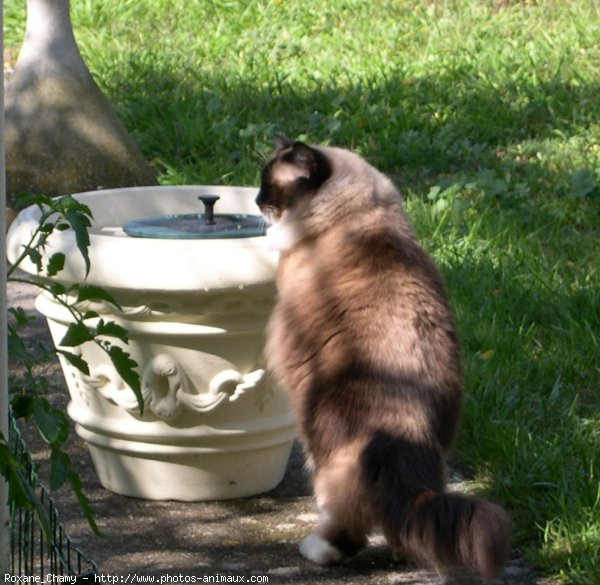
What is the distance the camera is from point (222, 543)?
140 inches

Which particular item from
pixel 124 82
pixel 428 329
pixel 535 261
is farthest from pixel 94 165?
pixel 428 329

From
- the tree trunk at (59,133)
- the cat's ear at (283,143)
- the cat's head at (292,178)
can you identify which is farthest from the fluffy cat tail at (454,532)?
the tree trunk at (59,133)

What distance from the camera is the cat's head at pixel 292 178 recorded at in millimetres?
3477

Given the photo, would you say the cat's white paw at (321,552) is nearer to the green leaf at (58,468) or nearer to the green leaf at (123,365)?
the green leaf at (123,365)

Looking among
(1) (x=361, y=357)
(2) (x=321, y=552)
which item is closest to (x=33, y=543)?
(2) (x=321, y=552)

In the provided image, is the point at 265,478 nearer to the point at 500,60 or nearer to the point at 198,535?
the point at 198,535

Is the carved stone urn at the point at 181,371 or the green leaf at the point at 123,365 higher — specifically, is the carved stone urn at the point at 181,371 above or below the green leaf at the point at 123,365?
below

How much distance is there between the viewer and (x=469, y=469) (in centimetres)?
413

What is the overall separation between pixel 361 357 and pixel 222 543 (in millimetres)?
814

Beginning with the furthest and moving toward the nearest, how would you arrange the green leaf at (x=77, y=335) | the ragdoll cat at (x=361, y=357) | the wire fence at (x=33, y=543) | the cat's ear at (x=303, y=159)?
the cat's ear at (x=303, y=159), the ragdoll cat at (x=361, y=357), the wire fence at (x=33, y=543), the green leaf at (x=77, y=335)

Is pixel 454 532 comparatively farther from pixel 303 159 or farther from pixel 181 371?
pixel 303 159

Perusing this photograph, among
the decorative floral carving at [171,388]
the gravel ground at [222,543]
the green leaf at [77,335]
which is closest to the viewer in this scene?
the green leaf at [77,335]

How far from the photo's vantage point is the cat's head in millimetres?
3477

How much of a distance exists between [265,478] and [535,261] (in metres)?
2.23
